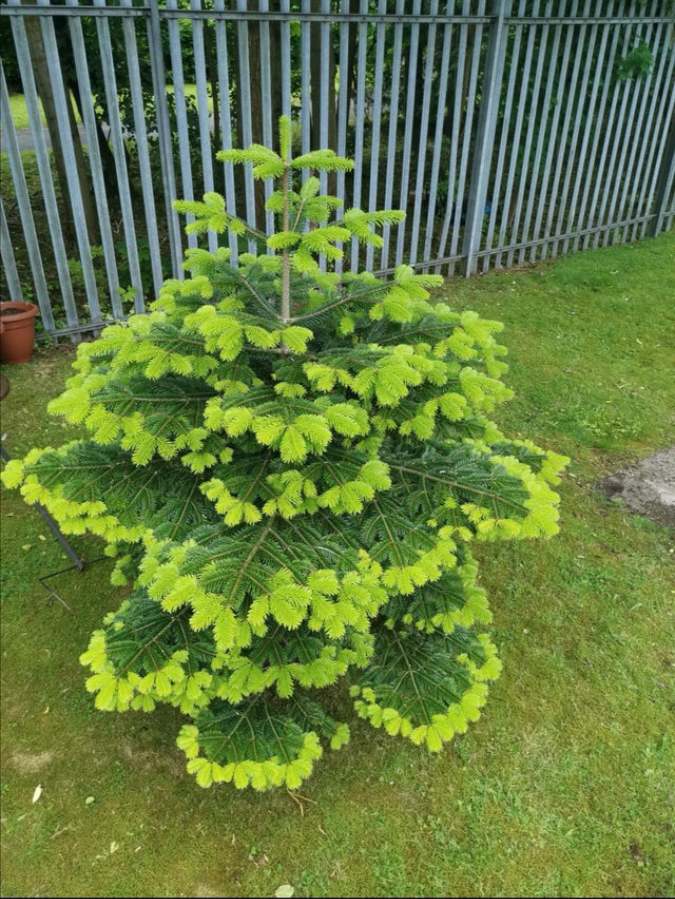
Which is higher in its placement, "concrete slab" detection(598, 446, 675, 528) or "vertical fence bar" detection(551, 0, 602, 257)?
"vertical fence bar" detection(551, 0, 602, 257)

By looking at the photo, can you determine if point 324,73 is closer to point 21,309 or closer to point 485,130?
point 485,130

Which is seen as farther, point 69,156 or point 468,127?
point 468,127

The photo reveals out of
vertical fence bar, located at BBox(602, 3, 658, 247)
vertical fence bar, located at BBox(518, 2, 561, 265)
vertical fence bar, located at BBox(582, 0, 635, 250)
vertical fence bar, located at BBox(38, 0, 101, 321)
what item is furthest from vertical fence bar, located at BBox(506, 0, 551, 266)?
vertical fence bar, located at BBox(38, 0, 101, 321)

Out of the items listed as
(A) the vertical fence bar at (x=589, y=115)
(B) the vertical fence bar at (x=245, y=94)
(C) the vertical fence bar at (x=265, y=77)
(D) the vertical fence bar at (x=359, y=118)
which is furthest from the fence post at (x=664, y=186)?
(B) the vertical fence bar at (x=245, y=94)

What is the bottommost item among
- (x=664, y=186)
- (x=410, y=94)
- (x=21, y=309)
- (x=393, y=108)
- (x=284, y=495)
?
(x=21, y=309)

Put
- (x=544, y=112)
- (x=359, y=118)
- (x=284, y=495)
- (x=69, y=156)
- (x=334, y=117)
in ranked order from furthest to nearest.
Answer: (x=544, y=112)
(x=334, y=117)
(x=359, y=118)
(x=69, y=156)
(x=284, y=495)

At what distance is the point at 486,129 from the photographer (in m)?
6.43

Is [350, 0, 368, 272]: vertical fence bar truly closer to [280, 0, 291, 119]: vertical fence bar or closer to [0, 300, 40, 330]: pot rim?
[280, 0, 291, 119]: vertical fence bar

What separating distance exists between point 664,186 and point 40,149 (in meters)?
7.55

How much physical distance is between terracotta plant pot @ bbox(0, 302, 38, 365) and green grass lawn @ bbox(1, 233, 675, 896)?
160 cm

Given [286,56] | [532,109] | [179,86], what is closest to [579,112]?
[532,109]

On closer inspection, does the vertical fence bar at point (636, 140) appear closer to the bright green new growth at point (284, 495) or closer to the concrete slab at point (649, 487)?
the concrete slab at point (649, 487)

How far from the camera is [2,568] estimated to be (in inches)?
130

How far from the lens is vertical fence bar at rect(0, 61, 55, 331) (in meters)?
4.31
